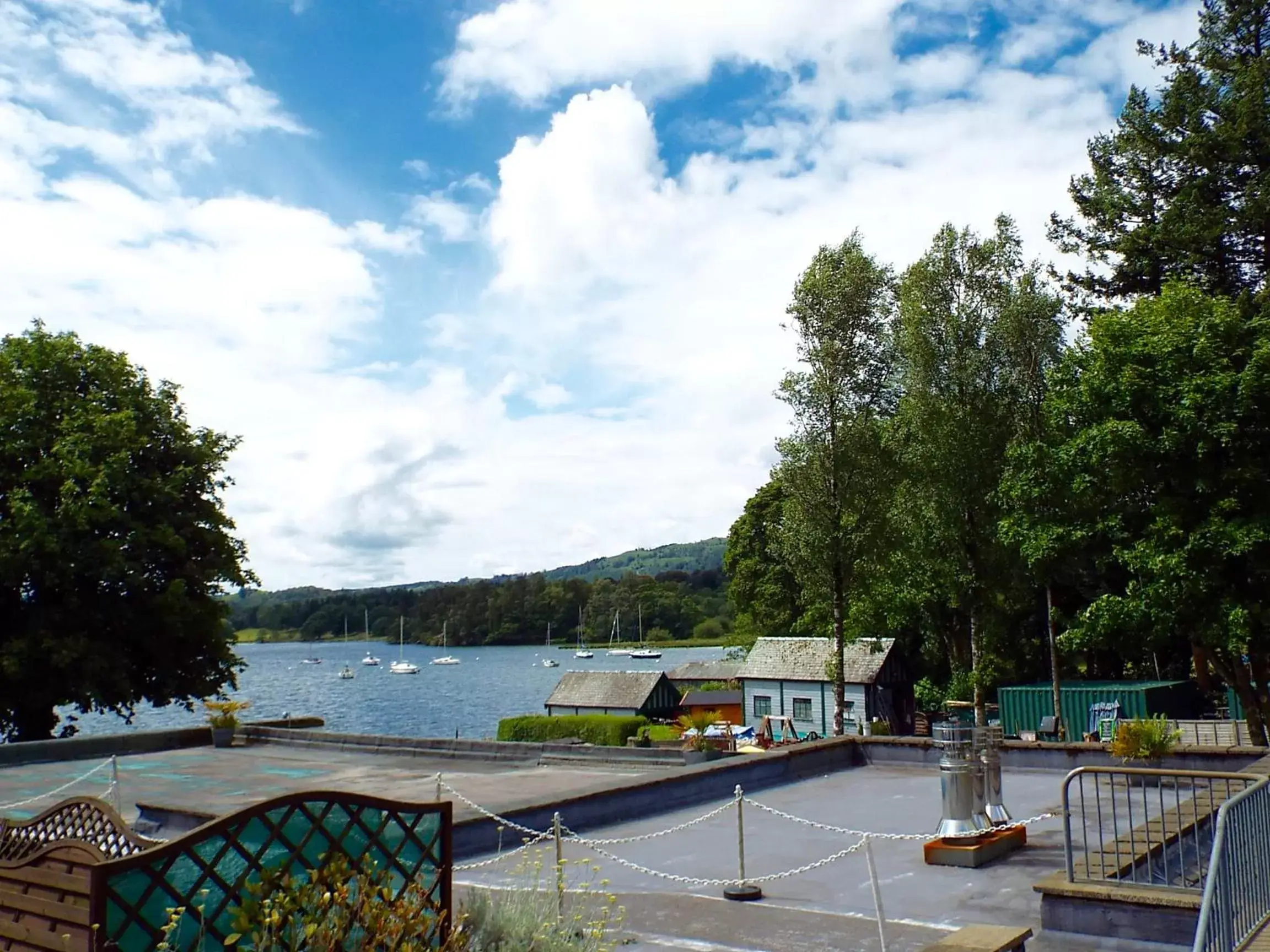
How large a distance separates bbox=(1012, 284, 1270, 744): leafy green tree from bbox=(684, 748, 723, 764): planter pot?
804cm

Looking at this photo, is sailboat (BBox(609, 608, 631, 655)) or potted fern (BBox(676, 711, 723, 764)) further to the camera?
sailboat (BBox(609, 608, 631, 655))

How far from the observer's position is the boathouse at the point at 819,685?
49.2m

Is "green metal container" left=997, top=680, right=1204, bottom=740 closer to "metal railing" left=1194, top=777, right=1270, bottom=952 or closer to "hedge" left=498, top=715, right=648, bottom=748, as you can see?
"hedge" left=498, top=715, right=648, bottom=748

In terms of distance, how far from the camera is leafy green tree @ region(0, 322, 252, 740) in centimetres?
2744

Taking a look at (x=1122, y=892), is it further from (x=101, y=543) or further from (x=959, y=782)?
(x=101, y=543)

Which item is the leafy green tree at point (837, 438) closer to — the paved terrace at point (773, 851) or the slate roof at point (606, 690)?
the paved terrace at point (773, 851)

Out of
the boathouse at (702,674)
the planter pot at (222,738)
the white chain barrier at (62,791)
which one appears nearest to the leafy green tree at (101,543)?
the planter pot at (222,738)

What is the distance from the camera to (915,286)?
120 ft

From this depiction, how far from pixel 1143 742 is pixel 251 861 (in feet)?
47.8

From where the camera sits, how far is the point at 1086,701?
111ft

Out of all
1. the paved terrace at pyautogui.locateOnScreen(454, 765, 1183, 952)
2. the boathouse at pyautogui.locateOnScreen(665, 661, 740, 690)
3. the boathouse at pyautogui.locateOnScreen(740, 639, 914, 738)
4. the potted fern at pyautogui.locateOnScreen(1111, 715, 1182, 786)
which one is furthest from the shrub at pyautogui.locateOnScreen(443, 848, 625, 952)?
the boathouse at pyautogui.locateOnScreen(665, 661, 740, 690)

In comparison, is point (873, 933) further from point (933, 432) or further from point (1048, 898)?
point (933, 432)

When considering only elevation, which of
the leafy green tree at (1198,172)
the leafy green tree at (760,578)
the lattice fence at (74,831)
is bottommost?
the lattice fence at (74,831)

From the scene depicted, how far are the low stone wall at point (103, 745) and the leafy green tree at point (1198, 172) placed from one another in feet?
92.5
